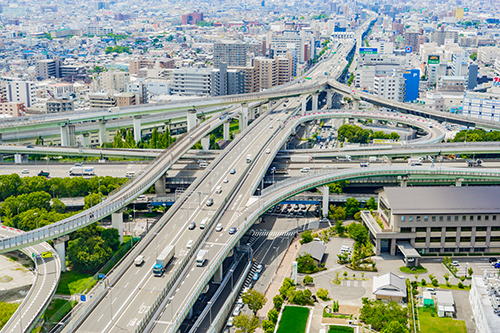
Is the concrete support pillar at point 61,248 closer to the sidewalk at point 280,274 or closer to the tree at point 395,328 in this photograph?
the sidewalk at point 280,274

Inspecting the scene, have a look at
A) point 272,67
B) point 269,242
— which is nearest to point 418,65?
Result: point 272,67

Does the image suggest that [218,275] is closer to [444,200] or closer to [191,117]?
[444,200]

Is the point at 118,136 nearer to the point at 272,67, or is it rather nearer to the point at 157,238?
the point at 157,238

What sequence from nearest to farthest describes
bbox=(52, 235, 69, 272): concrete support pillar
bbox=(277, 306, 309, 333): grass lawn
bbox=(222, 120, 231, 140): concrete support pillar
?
bbox=(277, 306, 309, 333): grass lawn < bbox=(52, 235, 69, 272): concrete support pillar < bbox=(222, 120, 231, 140): concrete support pillar

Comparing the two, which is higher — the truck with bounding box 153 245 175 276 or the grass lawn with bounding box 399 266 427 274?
the truck with bounding box 153 245 175 276

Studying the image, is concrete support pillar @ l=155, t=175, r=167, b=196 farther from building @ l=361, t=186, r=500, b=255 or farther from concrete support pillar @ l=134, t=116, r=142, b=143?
concrete support pillar @ l=134, t=116, r=142, b=143

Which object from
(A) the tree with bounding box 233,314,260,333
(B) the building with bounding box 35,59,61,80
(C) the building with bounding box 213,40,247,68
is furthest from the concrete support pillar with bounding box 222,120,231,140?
(B) the building with bounding box 35,59,61,80
